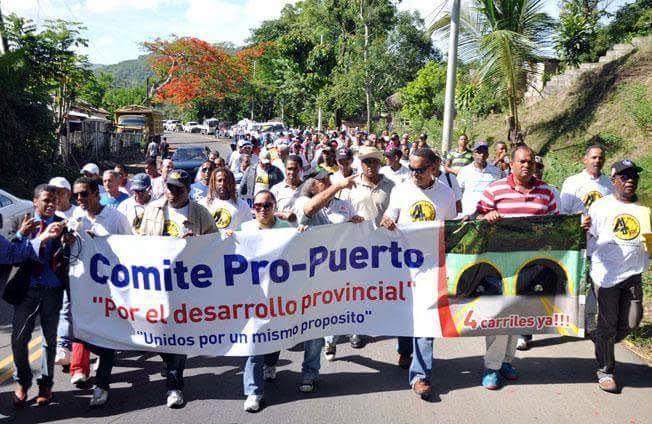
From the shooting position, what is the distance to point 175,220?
5.27 meters

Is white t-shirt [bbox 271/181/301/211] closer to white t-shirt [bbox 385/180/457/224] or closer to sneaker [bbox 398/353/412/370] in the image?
white t-shirt [bbox 385/180/457/224]

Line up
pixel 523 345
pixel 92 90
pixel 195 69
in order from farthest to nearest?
pixel 195 69 < pixel 92 90 < pixel 523 345

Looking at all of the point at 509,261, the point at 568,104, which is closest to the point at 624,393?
Result: the point at 509,261

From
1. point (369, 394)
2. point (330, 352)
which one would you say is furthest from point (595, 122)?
point (369, 394)

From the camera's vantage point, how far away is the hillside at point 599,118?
15664 millimetres

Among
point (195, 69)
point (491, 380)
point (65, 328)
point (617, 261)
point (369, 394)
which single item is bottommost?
point (369, 394)

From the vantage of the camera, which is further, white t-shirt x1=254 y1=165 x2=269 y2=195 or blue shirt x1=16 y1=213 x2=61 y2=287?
white t-shirt x1=254 y1=165 x2=269 y2=195

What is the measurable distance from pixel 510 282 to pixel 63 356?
4.15 metres

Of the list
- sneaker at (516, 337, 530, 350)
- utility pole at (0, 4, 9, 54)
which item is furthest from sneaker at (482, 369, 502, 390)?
utility pole at (0, 4, 9, 54)

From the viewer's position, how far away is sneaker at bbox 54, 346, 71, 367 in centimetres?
571

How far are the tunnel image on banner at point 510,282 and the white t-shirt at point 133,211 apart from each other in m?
3.30

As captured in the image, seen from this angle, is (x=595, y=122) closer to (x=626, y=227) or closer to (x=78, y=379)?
(x=626, y=227)

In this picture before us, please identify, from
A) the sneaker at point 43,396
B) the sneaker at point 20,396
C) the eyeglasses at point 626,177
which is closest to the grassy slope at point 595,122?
the eyeglasses at point 626,177

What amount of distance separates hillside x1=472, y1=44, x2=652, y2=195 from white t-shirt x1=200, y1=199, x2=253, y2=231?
990 cm
